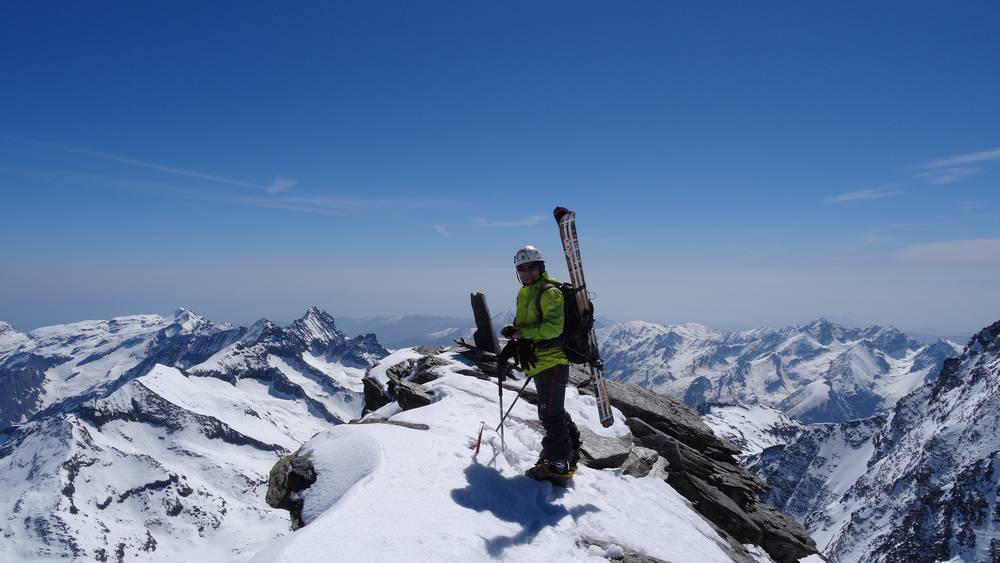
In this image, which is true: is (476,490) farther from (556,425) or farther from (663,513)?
(663,513)

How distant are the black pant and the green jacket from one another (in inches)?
9.6

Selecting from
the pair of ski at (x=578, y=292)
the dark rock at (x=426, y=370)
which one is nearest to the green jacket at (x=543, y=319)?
the pair of ski at (x=578, y=292)

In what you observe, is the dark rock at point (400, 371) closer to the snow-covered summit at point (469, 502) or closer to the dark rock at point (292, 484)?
the snow-covered summit at point (469, 502)

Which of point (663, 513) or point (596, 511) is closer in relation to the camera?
point (596, 511)

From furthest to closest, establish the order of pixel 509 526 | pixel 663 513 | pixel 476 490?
pixel 663 513 < pixel 476 490 < pixel 509 526

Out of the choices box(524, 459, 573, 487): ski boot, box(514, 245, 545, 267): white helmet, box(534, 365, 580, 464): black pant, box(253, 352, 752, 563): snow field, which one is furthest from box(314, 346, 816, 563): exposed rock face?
box(514, 245, 545, 267): white helmet

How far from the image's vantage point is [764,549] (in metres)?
17.2

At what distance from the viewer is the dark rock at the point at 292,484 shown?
1020 centimetres

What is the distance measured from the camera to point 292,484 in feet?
35.3

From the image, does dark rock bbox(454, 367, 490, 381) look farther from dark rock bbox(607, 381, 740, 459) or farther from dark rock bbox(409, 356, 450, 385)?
dark rock bbox(607, 381, 740, 459)

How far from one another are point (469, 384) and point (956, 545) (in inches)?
10447

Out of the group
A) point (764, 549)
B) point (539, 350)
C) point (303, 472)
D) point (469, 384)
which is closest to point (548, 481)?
point (539, 350)

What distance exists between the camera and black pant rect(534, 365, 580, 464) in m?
11.6

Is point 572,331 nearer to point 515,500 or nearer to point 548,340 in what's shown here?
point 548,340
